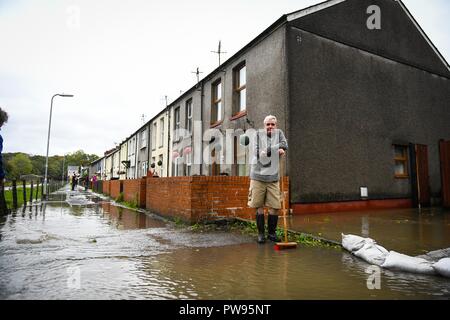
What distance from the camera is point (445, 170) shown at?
34.4 feet

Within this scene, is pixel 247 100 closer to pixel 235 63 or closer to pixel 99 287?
pixel 235 63

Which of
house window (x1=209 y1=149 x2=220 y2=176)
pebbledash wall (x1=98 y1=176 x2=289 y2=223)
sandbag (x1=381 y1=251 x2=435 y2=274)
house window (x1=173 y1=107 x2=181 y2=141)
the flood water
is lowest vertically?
the flood water

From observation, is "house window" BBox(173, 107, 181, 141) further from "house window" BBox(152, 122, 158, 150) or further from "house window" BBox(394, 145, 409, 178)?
"house window" BBox(394, 145, 409, 178)

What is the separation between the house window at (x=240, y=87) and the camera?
1099 cm

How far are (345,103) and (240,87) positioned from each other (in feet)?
12.3

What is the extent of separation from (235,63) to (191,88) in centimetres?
458

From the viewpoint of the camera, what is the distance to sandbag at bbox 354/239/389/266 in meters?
3.15

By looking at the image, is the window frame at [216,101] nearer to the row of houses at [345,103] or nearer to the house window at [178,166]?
the row of houses at [345,103]

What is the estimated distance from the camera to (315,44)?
357 inches

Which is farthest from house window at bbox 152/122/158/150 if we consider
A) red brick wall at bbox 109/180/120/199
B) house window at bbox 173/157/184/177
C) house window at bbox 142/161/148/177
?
house window at bbox 173/157/184/177

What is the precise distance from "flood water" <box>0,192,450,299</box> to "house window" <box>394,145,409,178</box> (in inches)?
322

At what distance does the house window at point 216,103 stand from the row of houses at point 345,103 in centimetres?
5
